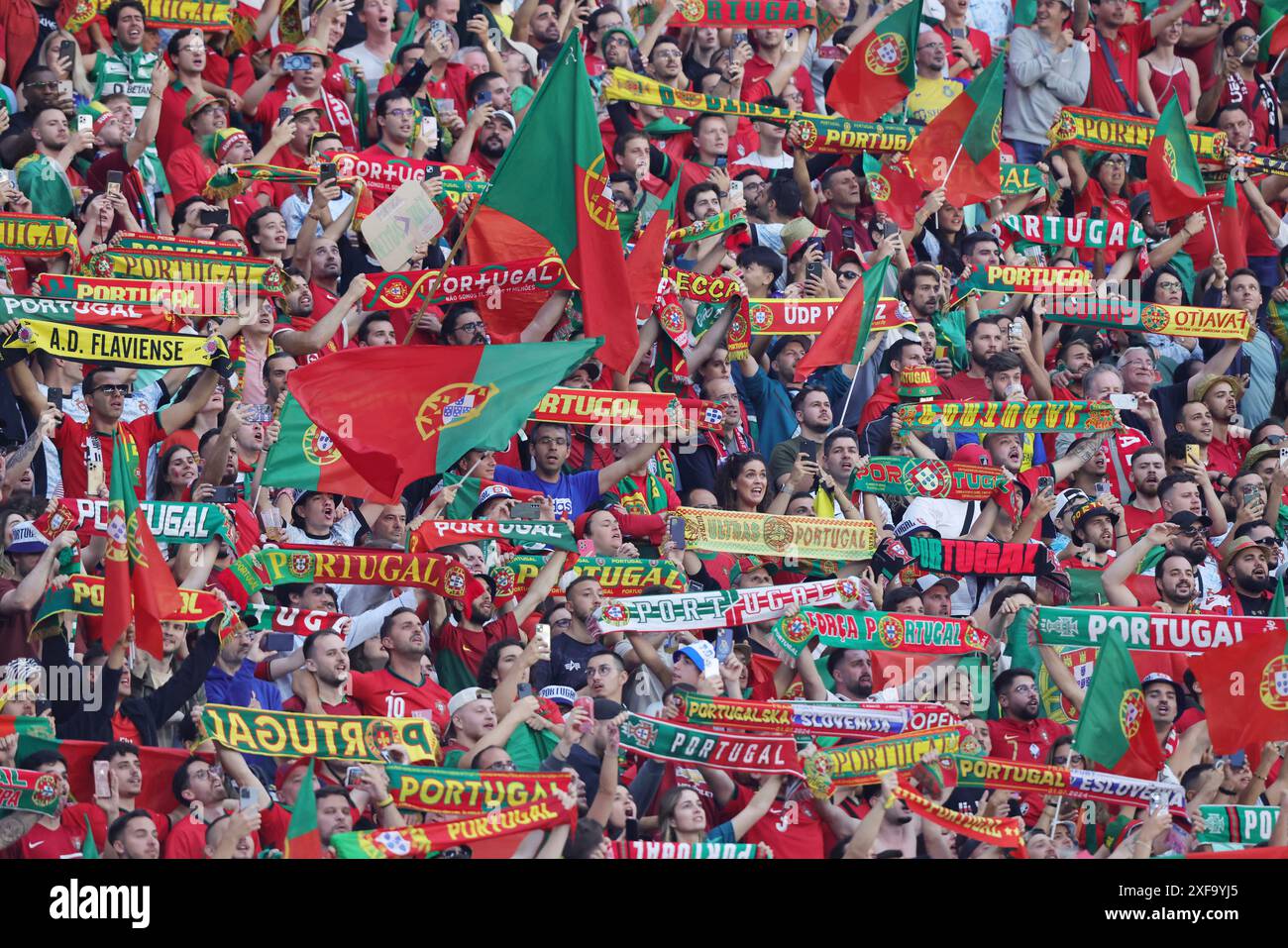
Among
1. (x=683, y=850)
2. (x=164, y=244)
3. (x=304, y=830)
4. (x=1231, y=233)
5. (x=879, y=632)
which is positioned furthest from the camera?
(x=1231, y=233)

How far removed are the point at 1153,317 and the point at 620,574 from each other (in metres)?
4.25

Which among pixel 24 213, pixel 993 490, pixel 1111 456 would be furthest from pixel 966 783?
pixel 24 213

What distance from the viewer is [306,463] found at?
11.6 meters

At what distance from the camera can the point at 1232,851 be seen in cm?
1095

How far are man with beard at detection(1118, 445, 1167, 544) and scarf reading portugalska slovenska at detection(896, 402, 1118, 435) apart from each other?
0.30 meters

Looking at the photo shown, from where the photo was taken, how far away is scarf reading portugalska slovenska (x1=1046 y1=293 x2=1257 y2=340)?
48.3 feet

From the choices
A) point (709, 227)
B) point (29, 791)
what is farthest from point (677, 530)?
point (29, 791)

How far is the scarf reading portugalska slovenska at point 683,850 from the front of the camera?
10.5m

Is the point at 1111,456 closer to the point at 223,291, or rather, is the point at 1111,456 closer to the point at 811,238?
the point at 811,238

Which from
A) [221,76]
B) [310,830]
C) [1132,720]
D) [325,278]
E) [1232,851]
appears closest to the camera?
[310,830]

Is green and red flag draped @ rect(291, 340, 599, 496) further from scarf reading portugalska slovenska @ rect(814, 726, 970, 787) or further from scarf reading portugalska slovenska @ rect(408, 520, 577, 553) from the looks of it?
scarf reading portugalska slovenska @ rect(814, 726, 970, 787)

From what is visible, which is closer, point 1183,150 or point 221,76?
point 221,76

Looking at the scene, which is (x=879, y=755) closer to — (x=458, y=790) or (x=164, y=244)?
(x=458, y=790)

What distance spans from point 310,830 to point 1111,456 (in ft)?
18.5
